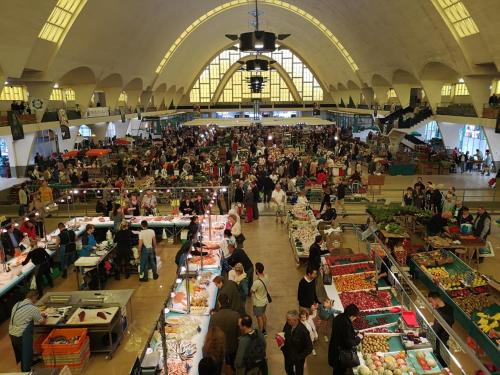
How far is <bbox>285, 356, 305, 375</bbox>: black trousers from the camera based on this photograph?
15.9 ft

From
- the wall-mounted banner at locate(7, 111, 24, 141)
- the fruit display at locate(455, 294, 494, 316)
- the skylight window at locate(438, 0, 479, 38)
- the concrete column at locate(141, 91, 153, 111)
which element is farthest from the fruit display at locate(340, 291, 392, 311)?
the concrete column at locate(141, 91, 153, 111)

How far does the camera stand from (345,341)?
4789 millimetres

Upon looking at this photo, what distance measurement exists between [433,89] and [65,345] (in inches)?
1057

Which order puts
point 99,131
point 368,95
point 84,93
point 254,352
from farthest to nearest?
point 368,95, point 99,131, point 84,93, point 254,352

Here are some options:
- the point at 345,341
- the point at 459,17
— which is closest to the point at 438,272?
the point at 345,341

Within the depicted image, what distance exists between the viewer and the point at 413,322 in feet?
18.6

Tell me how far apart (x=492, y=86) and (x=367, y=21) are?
31.8 feet

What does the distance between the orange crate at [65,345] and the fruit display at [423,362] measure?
14.9 feet

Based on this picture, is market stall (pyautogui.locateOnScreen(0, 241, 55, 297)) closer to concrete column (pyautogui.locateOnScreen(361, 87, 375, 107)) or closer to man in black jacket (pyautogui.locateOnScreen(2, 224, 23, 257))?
man in black jacket (pyautogui.locateOnScreen(2, 224, 23, 257))

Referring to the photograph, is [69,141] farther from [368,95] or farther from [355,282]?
[368,95]

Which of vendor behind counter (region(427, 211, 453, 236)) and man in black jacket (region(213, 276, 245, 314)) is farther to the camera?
vendor behind counter (region(427, 211, 453, 236))

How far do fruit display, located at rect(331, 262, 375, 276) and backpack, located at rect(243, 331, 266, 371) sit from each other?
3.25 meters

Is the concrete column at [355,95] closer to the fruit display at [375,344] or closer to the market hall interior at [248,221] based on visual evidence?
the market hall interior at [248,221]

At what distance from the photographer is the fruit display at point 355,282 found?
7.00m
